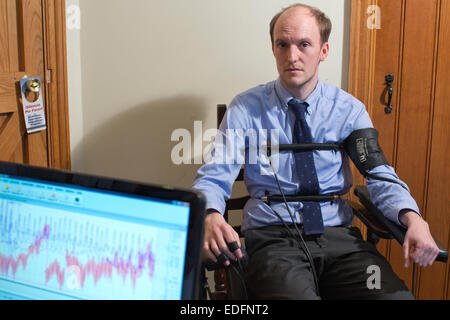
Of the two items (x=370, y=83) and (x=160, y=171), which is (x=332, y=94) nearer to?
(x=370, y=83)

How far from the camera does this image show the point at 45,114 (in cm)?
193

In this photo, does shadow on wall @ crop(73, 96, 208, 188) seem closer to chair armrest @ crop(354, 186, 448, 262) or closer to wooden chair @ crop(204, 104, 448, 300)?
wooden chair @ crop(204, 104, 448, 300)

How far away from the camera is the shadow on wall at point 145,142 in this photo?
2.15 m

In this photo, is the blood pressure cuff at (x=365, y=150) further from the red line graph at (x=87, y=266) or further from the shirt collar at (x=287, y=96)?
the red line graph at (x=87, y=266)

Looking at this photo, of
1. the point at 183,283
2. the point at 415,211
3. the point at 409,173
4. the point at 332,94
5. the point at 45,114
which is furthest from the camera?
the point at 409,173

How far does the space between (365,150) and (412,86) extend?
2.38ft

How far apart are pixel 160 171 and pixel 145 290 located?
1.59 metres

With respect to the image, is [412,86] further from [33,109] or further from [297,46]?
[33,109]

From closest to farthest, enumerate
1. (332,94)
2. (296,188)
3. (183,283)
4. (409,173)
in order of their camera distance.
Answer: (183,283) < (296,188) < (332,94) < (409,173)

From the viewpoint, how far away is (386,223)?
1402mm

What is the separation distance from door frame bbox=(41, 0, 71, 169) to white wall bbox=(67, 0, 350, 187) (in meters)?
0.13

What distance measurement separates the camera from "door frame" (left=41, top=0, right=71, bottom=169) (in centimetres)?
189
